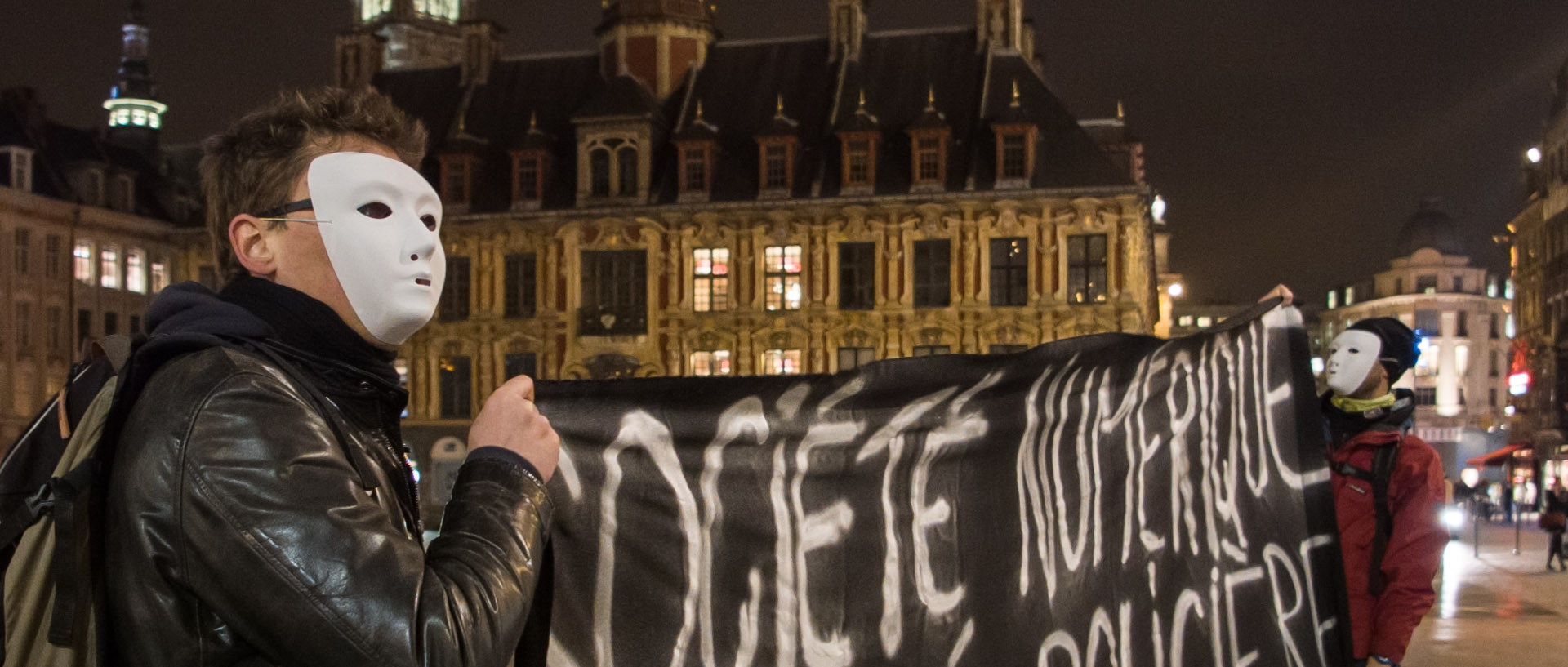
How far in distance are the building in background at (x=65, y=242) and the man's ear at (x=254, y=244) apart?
3816 centimetres

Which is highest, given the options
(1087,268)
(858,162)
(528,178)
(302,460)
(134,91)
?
(134,91)

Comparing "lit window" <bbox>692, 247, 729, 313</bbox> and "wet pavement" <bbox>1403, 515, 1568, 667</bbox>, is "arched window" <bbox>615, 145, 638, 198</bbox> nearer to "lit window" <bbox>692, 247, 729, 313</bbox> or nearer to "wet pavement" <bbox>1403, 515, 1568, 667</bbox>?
"lit window" <bbox>692, 247, 729, 313</bbox>

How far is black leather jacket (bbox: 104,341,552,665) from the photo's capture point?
1.66m

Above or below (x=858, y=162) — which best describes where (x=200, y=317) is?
below

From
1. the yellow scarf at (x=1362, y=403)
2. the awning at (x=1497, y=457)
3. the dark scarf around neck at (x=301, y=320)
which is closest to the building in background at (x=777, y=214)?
the awning at (x=1497, y=457)

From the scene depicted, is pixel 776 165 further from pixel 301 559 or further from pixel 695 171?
pixel 301 559

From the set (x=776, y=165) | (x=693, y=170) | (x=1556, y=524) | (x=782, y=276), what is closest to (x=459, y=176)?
(x=693, y=170)

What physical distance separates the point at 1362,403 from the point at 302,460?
4.34 metres

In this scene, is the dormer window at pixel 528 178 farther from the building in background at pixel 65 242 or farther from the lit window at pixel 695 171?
the building in background at pixel 65 242

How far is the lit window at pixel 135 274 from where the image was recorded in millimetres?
40500

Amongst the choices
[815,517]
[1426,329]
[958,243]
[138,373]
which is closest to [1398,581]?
[815,517]

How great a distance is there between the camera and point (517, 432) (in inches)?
79.2

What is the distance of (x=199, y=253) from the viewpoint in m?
38.2

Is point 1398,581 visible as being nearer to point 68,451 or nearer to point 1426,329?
point 68,451
